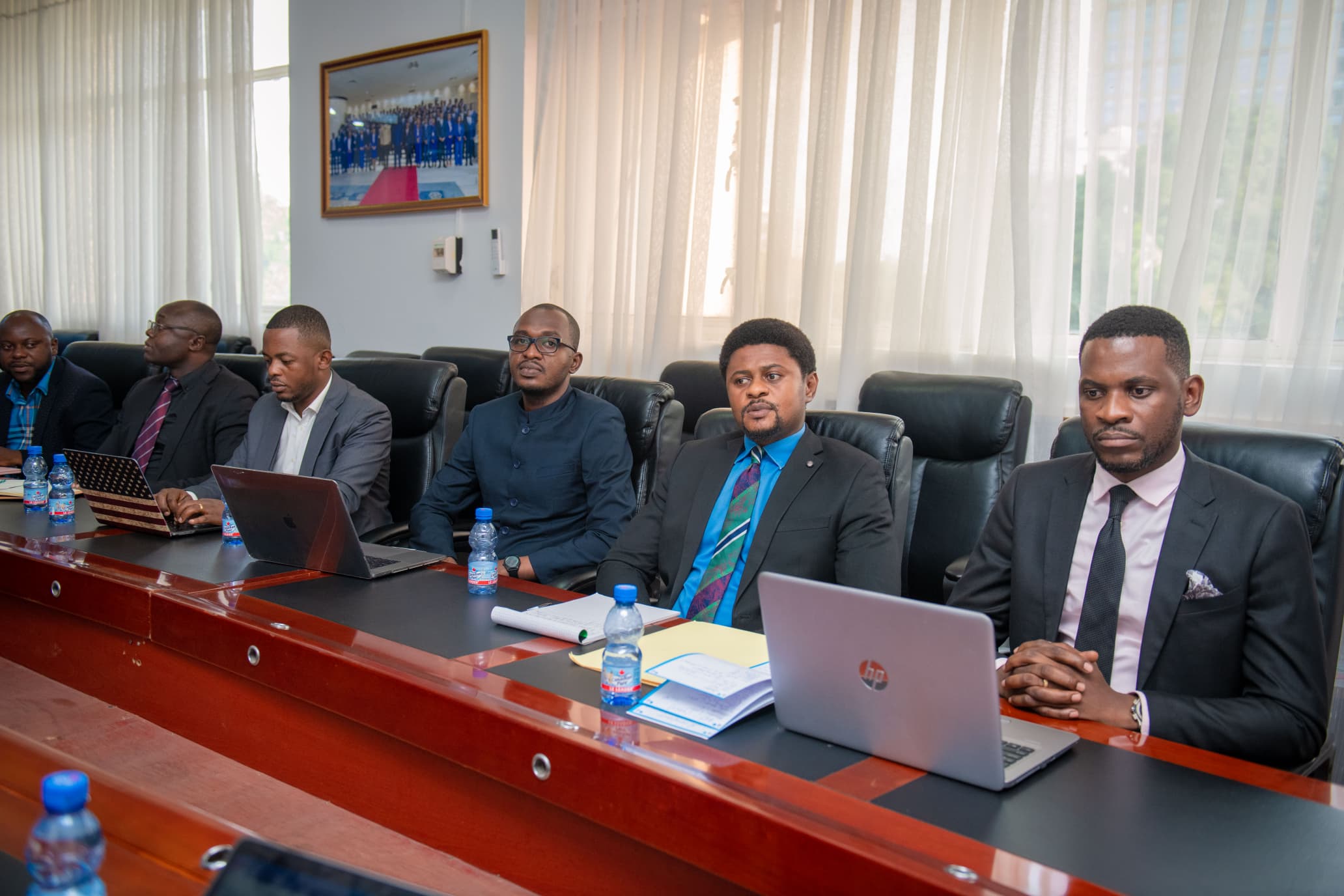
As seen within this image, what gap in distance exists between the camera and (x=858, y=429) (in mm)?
2428

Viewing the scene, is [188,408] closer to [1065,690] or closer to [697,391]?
[697,391]

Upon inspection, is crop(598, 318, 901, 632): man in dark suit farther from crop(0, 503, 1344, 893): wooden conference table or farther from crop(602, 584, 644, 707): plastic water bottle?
crop(602, 584, 644, 707): plastic water bottle

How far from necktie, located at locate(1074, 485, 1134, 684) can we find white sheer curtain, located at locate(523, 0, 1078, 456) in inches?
64.0

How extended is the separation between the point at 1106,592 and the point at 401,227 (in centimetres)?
451

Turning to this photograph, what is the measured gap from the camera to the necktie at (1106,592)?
1702 millimetres

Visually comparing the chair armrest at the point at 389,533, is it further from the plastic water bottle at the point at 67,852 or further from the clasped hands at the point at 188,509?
the plastic water bottle at the point at 67,852

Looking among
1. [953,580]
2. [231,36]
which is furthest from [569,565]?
[231,36]

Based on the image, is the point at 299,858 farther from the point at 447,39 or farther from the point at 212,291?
the point at 212,291

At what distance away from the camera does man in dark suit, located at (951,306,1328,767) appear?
1466 mm

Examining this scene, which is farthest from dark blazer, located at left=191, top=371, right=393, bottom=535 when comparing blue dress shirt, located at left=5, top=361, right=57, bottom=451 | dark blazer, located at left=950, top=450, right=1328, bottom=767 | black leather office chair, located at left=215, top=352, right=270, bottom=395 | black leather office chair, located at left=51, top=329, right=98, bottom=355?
black leather office chair, located at left=51, top=329, right=98, bottom=355

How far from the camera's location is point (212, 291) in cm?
623

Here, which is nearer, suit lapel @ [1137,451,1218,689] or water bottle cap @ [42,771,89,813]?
water bottle cap @ [42,771,89,813]

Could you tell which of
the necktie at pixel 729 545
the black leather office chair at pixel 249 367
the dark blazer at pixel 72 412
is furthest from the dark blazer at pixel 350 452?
the dark blazer at pixel 72 412

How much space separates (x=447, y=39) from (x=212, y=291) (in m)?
2.33
